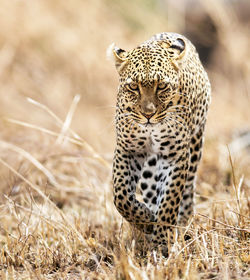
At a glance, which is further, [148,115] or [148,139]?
[148,139]

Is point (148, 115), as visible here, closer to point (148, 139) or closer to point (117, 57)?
point (148, 139)

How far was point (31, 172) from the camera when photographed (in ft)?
25.3

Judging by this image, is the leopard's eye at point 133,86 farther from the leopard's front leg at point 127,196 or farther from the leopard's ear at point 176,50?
the leopard's front leg at point 127,196

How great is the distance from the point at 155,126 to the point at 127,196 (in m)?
0.72

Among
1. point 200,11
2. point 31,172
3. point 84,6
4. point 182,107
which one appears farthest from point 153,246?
point 200,11

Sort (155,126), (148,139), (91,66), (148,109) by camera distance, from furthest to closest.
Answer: (91,66), (148,139), (155,126), (148,109)

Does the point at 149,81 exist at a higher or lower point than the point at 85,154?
higher

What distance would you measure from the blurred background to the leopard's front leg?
2.81 meters

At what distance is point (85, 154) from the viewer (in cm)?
774

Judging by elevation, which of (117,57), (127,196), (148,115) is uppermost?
(117,57)

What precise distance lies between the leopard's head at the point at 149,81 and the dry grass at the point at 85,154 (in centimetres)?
77

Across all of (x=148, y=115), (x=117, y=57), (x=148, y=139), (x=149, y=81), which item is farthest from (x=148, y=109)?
(x=117, y=57)

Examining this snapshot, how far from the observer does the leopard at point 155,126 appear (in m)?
4.73

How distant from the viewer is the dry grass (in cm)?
448
